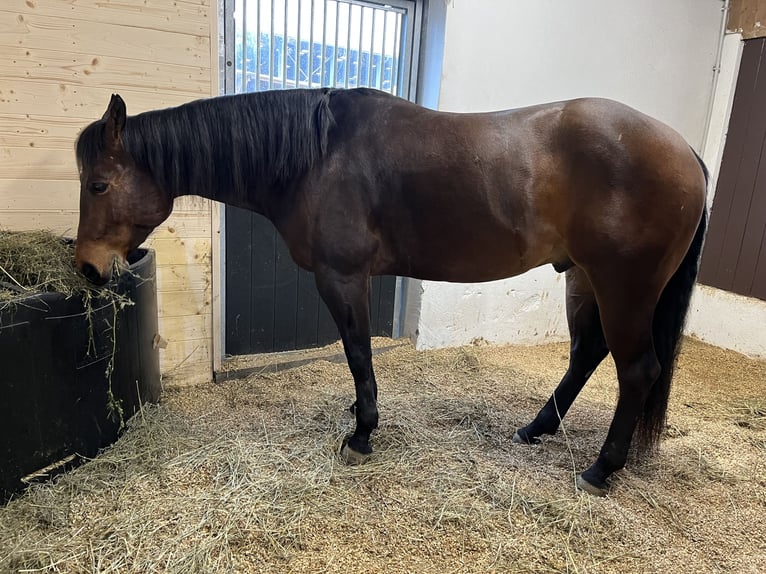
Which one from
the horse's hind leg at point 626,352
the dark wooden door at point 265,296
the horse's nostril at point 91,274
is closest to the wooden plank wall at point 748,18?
the horse's hind leg at point 626,352

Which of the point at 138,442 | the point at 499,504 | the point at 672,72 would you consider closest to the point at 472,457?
the point at 499,504

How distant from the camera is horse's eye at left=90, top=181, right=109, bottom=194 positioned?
1.63 meters

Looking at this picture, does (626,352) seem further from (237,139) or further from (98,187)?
(98,187)

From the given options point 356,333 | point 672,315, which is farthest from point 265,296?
point 672,315

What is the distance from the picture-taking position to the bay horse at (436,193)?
5.24ft

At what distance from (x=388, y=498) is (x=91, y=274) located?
1.23 meters

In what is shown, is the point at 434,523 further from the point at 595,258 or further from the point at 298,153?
the point at 298,153

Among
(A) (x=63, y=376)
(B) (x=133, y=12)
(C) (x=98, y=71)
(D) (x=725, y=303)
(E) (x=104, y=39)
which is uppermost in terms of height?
(B) (x=133, y=12)

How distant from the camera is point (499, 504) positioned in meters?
1.67

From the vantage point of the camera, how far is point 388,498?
1.68 m

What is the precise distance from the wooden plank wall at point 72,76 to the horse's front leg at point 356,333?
2.71 ft

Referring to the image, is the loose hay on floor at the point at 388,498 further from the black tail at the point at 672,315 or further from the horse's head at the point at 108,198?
the horse's head at the point at 108,198

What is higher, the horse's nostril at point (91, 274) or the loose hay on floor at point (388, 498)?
the horse's nostril at point (91, 274)

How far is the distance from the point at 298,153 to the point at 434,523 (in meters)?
1.27
